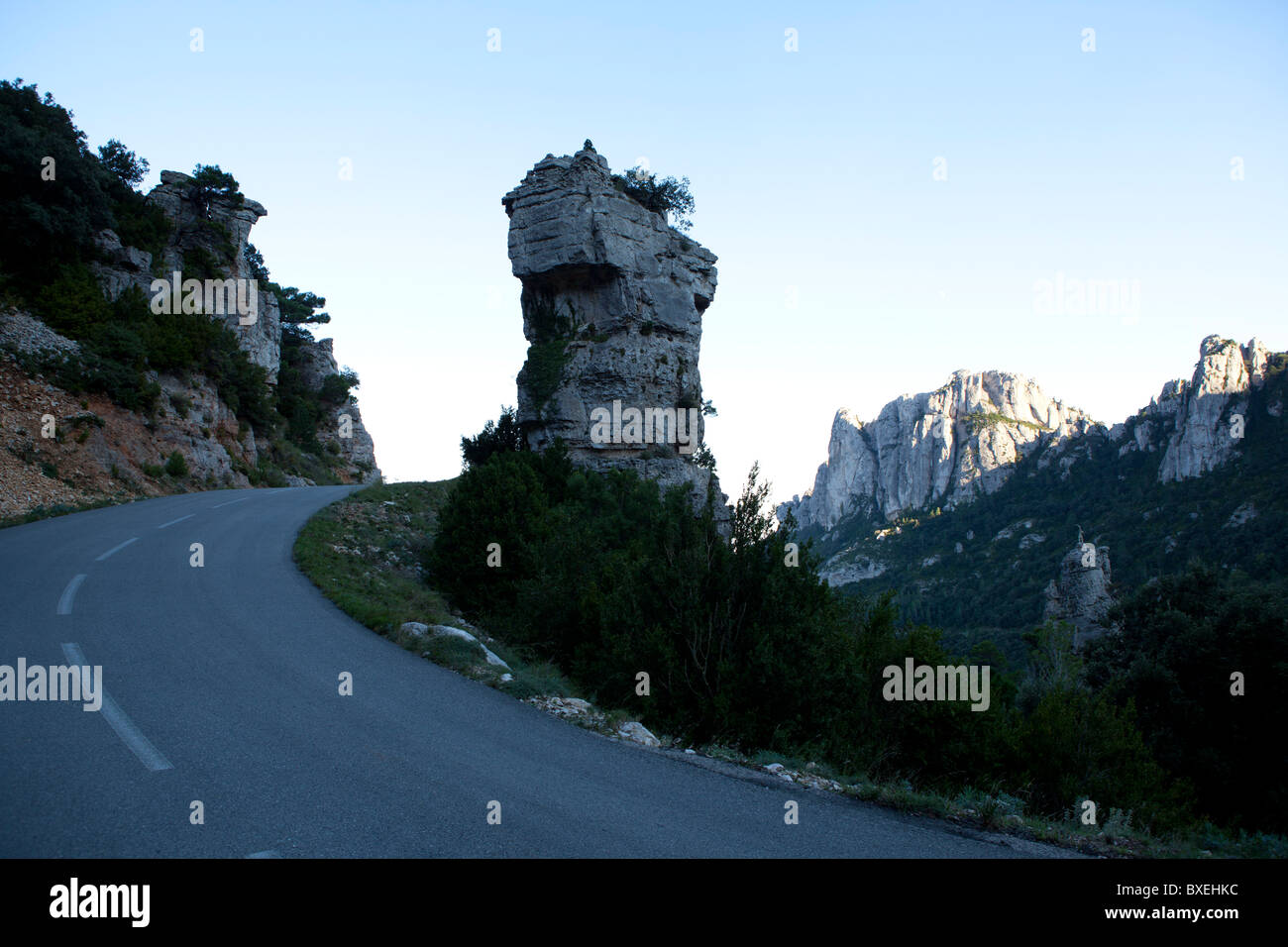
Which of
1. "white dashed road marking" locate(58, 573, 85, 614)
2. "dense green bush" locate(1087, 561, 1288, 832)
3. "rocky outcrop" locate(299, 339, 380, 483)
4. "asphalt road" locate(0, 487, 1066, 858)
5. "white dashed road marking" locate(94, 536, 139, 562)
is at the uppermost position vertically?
"rocky outcrop" locate(299, 339, 380, 483)

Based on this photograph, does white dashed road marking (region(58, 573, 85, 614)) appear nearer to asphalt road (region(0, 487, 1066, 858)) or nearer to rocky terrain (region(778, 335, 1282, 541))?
asphalt road (region(0, 487, 1066, 858))

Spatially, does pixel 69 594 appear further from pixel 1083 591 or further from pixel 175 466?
pixel 1083 591

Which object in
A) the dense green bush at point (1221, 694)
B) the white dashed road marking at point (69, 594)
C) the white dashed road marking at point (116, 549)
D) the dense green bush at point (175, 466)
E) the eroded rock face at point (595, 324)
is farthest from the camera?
the eroded rock face at point (595, 324)

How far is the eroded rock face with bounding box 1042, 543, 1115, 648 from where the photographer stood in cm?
4059

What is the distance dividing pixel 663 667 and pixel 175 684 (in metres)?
6.49

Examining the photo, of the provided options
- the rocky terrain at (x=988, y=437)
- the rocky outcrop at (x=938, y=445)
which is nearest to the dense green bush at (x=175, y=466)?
the rocky terrain at (x=988, y=437)

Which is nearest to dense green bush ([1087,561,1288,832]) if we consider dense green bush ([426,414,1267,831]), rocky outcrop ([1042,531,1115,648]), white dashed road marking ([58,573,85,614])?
dense green bush ([426,414,1267,831])

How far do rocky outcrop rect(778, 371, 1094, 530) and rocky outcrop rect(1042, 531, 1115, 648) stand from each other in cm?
8243

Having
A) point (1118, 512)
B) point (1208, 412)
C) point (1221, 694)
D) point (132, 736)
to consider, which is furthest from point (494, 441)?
point (1208, 412)

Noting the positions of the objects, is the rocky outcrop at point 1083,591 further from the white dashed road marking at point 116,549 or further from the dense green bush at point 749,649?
the white dashed road marking at point 116,549

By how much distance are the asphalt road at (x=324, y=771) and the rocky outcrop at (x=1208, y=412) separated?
9155 cm

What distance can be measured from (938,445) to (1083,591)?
106160mm

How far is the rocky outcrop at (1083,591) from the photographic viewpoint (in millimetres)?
40594

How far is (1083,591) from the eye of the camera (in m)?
42.2
